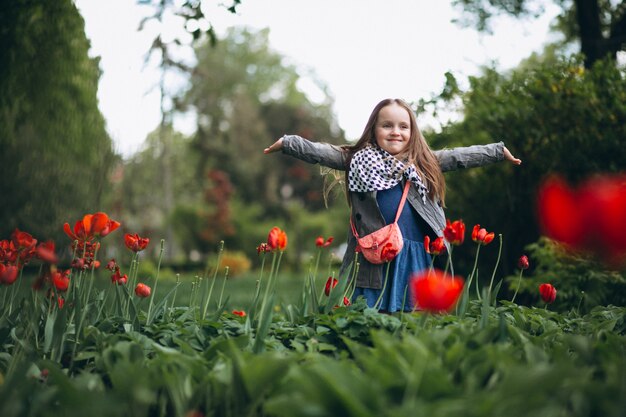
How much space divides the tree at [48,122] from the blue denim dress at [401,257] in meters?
2.64

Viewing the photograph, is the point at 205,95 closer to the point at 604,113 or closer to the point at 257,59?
the point at 257,59

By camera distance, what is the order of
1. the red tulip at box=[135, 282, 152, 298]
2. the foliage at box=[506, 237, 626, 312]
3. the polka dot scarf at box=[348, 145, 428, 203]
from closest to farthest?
1. the red tulip at box=[135, 282, 152, 298]
2. the polka dot scarf at box=[348, 145, 428, 203]
3. the foliage at box=[506, 237, 626, 312]

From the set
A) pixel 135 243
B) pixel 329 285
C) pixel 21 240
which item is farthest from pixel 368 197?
pixel 21 240

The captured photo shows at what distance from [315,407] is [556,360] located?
0.87 metres

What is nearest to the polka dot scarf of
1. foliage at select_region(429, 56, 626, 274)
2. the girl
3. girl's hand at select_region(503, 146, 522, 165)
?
the girl

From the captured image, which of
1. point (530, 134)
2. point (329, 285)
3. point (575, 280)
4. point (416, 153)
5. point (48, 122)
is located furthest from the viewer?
point (48, 122)

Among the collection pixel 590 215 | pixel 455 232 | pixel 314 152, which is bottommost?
pixel 455 232

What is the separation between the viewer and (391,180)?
334 centimetres

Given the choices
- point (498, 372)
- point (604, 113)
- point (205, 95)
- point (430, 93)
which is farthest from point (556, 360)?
point (205, 95)

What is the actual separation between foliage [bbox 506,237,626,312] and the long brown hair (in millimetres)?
1480

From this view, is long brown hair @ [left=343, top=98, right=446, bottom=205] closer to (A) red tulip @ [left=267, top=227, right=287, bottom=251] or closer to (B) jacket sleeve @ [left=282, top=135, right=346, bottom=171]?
(B) jacket sleeve @ [left=282, top=135, right=346, bottom=171]

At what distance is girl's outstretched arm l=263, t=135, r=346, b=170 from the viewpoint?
3338 mm

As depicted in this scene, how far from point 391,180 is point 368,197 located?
0.52ft

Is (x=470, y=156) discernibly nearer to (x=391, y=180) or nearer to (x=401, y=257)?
(x=391, y=180)
